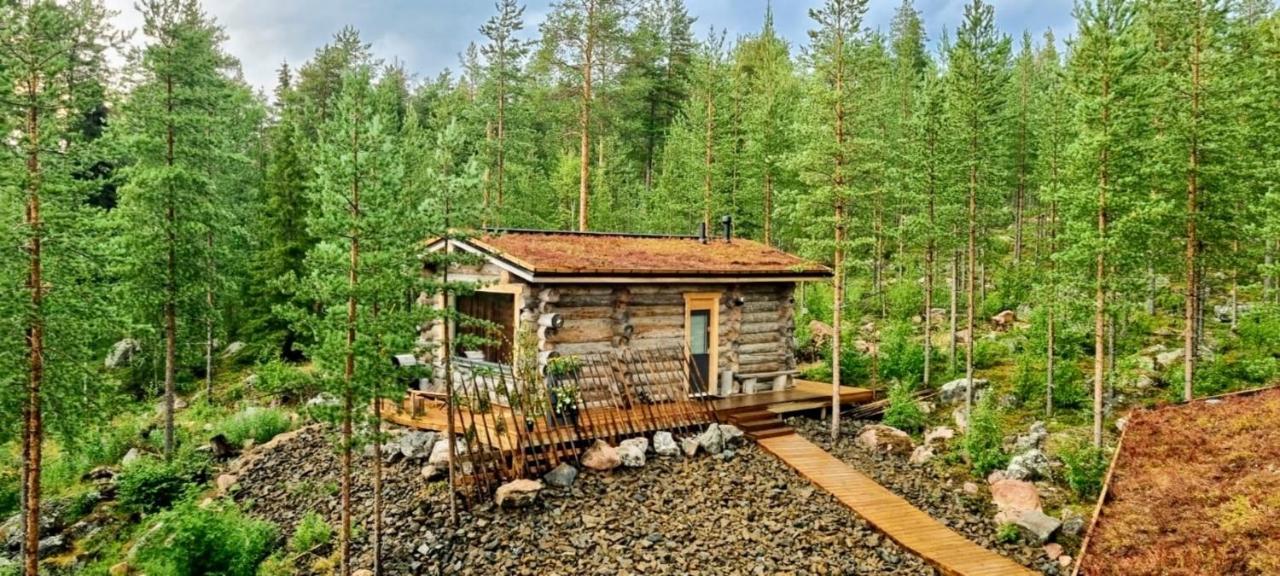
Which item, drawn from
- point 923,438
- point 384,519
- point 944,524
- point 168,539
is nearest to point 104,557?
point 168,539

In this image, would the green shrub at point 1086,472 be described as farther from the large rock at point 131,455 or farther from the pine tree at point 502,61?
the large rock at point 131,455

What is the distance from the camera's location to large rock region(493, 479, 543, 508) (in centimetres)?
964

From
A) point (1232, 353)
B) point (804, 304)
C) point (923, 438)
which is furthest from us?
point (804, 304)

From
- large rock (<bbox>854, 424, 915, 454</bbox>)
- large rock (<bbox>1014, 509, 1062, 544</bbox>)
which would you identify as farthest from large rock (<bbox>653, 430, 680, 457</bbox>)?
large rock (<bbox>1014, 509, 1062, 544</bbox>)

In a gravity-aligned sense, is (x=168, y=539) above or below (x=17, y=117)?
below

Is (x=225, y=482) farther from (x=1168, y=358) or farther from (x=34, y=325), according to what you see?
(x=1168, y=358)

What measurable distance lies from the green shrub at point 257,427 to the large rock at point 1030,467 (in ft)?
49.6

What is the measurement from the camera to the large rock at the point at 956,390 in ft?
52.6

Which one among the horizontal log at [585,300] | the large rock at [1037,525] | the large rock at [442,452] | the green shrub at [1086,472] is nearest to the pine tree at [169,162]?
the large rock at [442,452]

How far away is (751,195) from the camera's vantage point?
2359cm

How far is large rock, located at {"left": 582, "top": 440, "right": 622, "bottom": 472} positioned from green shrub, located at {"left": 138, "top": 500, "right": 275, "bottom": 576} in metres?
4.83

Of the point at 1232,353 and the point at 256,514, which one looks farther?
the point at 1232,353

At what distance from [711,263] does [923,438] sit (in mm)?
5747

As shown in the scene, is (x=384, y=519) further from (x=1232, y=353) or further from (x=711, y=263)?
(x=1232, y=353)
